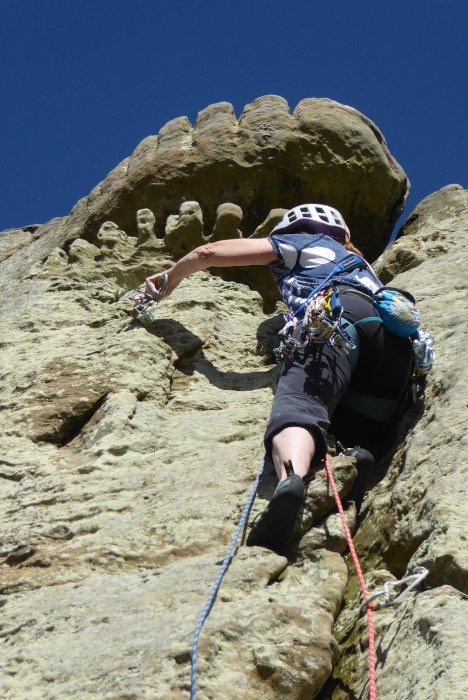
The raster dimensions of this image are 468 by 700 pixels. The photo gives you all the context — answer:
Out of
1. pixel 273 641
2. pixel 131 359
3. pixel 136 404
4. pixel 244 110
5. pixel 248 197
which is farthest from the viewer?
pixel 244 110

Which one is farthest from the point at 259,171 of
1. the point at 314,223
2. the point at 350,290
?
the point at 350,290

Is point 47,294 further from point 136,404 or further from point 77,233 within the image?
point 136,404

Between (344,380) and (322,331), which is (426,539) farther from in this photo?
(322,331)

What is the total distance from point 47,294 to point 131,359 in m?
1.66

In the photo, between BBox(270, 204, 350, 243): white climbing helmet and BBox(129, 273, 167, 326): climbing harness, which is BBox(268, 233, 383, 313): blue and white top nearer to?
BBox(270, 204, 350, 243): white climbing helmet

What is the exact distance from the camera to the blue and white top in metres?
4.96

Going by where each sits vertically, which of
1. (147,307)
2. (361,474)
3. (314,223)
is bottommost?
(361,474)

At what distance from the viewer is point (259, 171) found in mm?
8031

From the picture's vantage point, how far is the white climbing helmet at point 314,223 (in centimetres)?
562

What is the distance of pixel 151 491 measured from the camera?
4207 millimetres

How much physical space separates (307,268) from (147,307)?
1384 millimetres

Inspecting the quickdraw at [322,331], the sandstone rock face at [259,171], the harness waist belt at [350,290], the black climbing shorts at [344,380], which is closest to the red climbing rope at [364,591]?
the black climbing shorts at [344,380]

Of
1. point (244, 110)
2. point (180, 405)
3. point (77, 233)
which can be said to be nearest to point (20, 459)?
point (180, 405)

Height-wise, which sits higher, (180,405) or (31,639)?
(180,405)
